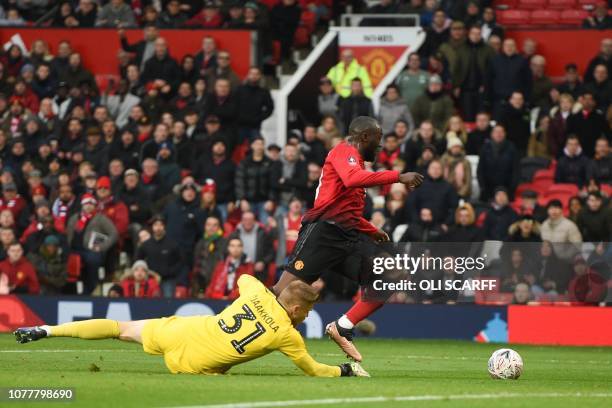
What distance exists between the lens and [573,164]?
23.5 m

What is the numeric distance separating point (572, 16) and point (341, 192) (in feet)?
51.9

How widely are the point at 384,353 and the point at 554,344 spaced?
149 inches

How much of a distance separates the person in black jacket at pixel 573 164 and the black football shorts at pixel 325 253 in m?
9.83

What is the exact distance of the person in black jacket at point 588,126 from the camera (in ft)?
78.7

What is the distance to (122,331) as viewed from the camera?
1295 cm

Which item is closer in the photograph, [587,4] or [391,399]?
[391,399]

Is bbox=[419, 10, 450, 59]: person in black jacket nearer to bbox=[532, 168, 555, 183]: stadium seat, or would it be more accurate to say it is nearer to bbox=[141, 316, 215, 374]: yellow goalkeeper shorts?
bbox=[532, 168, 555, 183]: stadium seat

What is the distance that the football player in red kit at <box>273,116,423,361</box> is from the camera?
13484 millimetres

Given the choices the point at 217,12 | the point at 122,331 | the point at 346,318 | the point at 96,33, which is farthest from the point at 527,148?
the point at 122,331

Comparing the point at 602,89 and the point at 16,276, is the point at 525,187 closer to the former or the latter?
the point at 602,89

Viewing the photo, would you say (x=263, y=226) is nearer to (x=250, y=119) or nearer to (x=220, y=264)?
(x=220, y=264)

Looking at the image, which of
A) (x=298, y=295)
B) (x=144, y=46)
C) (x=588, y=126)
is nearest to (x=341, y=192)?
(x=298, y=295)

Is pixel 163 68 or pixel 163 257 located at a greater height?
pixel 163 68

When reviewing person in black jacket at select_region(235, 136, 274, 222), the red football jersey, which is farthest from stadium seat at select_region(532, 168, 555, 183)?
the red football jersey
